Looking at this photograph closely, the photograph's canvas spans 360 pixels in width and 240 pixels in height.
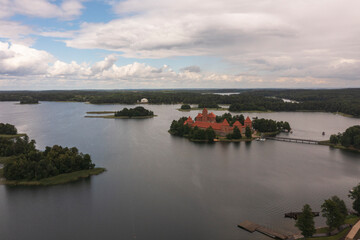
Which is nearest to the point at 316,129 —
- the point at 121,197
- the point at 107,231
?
the point at 121,197

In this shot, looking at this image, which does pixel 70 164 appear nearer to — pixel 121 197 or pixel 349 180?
pixel 121 197

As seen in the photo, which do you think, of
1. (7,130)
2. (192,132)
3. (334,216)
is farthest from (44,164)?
A: (7,130)

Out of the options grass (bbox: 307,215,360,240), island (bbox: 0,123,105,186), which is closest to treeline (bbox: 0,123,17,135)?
island (bbox: 0,123,105,186)

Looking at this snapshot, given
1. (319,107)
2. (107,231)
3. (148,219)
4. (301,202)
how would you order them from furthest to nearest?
(319,107), (301,202), (148,219), (107,231)

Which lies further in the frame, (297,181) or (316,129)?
(316,129)

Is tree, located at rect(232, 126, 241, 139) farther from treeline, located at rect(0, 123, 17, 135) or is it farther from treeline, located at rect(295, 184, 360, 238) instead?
treeline, located at rect(0, 123, 17, 135)

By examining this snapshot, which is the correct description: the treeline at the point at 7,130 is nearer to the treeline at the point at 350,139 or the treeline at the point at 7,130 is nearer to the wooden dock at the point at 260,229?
the wooden dock at the point at 260,229
